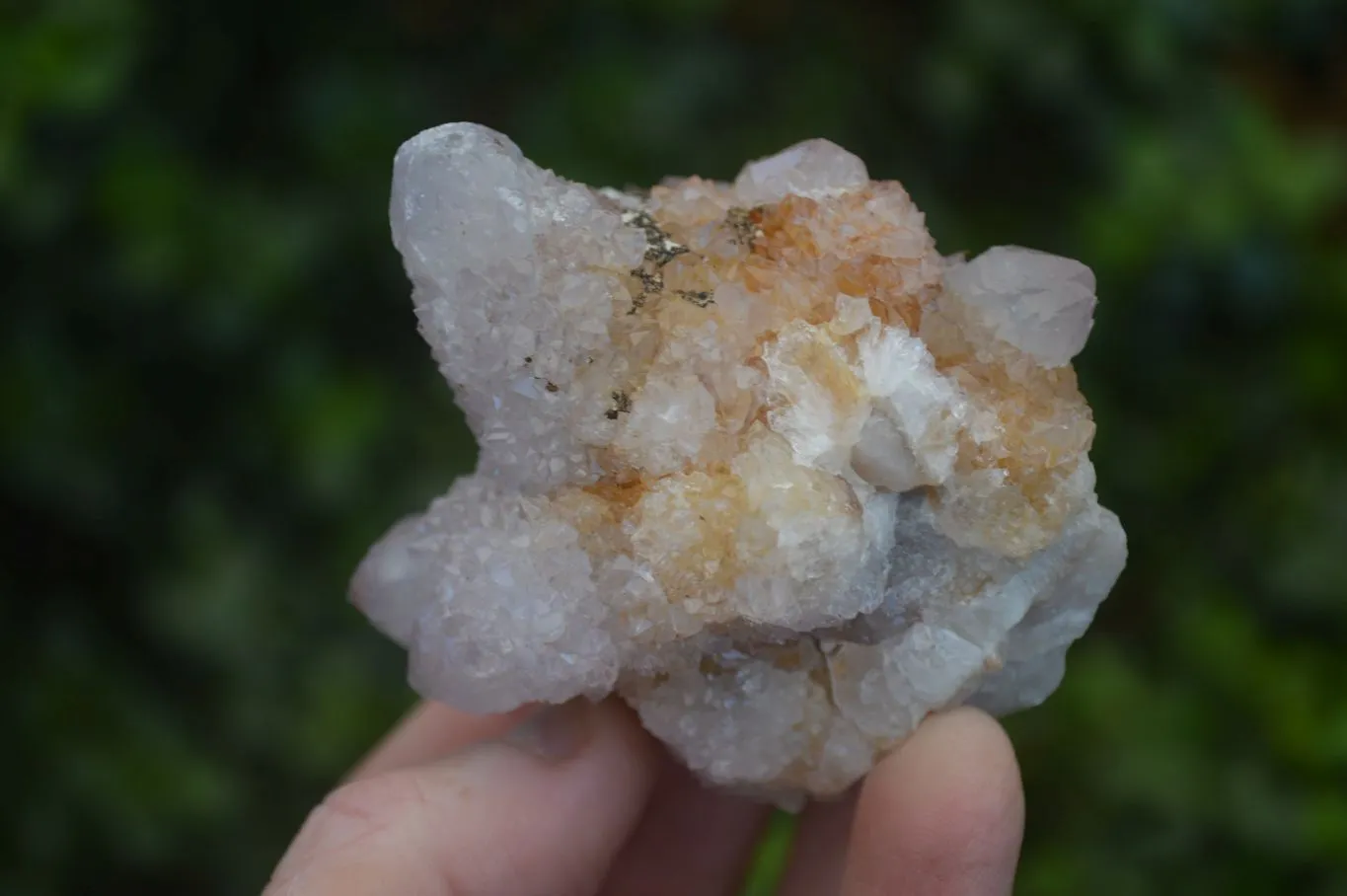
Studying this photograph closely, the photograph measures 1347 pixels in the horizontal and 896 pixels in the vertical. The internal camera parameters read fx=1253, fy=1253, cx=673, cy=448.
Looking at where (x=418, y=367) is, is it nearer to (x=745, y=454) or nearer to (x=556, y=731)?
(x=556, y=731)

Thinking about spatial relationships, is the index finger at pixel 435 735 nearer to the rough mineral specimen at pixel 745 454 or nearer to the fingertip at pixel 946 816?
the rough mineral specimen at pixel 745 454

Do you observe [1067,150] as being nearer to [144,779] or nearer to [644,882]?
[644,882]

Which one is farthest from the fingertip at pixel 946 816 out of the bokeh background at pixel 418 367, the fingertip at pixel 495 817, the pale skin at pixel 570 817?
the bokeh background at pixel 418 367

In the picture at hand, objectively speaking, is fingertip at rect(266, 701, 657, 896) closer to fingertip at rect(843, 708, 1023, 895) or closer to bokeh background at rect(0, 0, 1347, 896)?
fingertip at rect(843, 708, 1023, 895)

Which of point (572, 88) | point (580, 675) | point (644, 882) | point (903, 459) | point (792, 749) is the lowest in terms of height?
point (644, 882)

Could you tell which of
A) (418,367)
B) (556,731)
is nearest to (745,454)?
(556,731)

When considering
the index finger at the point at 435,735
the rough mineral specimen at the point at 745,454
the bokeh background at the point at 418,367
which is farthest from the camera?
the bokeh background at the point at 418,367

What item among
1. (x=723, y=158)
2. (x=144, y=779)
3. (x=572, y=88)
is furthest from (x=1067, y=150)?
(x=144, y=779)
